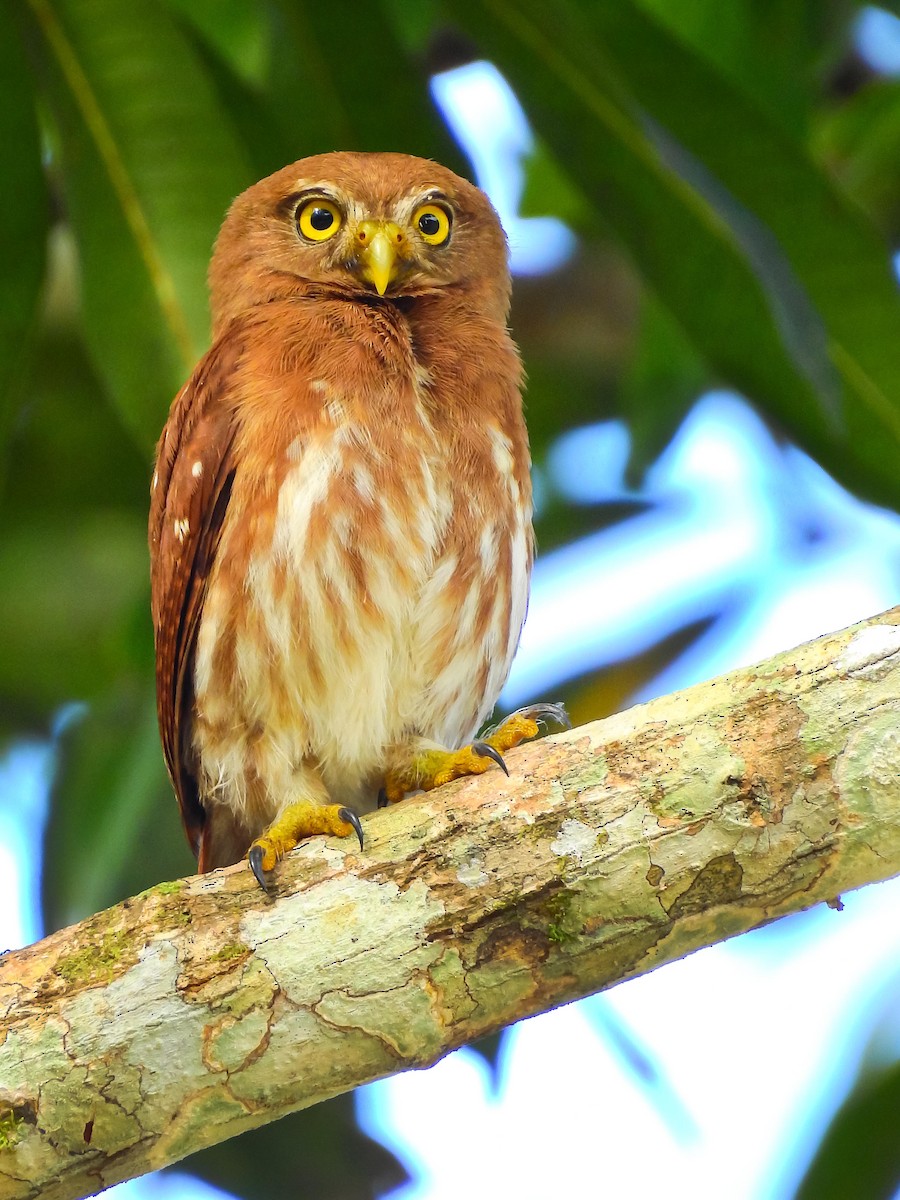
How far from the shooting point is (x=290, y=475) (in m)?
3.60

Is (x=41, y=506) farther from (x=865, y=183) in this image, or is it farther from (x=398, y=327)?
(x=865, y=183)

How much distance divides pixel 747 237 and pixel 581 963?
163cm

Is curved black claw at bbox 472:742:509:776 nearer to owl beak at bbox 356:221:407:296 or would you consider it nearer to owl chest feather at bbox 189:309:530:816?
owl chest feather at bbox 189:309:530:816

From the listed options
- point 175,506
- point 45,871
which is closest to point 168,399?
point 175,506

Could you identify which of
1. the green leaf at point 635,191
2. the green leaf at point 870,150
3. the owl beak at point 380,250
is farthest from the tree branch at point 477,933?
the green leaf at point 870,150

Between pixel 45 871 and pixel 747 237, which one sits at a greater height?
pixel 747 237

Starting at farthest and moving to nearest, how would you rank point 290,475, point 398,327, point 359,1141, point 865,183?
point 865,183, point 359,1141, point 398,327, point 290,475

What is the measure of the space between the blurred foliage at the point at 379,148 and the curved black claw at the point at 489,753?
101 cm

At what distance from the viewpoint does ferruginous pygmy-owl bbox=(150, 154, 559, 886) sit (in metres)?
3.60

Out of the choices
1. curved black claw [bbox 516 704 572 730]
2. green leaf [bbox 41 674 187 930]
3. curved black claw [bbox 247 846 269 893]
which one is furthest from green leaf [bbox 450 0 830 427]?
green leaf [bbox 41 674 187 930]

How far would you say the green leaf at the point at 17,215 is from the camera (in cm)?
391

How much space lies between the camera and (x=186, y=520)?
3.76 metres

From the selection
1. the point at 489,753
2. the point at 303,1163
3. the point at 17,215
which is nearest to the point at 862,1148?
the point at 303,1163

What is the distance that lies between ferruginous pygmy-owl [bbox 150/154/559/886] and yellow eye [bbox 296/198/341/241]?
0.27ft
